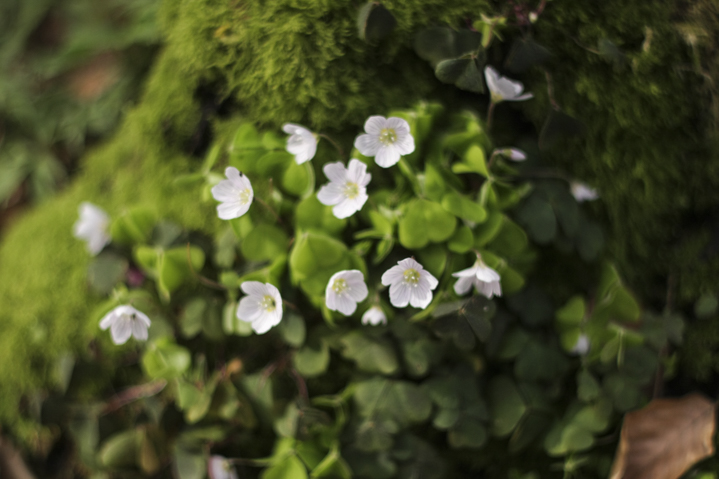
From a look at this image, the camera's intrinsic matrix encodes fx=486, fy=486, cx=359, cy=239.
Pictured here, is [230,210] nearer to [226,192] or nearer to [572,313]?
[226,192]

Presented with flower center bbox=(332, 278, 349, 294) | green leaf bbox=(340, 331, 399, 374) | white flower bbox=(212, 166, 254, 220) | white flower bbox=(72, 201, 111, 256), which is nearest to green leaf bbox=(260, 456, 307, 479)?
green leaf bbox=(340, 331, 399, 374)

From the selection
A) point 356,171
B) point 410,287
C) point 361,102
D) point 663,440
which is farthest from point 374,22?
point 663,440

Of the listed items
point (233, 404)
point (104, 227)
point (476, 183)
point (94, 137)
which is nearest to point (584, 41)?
point (476, 183)

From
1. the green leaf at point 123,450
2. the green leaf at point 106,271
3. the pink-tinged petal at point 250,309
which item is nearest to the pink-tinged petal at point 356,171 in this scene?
the pink-tinged petal at point 250,309

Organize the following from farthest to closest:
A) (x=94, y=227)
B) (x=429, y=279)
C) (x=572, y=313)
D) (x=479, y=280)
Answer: (x=94, y=227), (x=572, y=313), (x=479, y=280), (x=429, y=279)

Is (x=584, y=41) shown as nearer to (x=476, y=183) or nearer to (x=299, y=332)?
(x=476, y=183)

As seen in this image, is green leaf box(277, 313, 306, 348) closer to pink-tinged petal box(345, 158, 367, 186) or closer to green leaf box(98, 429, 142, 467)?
pink-tinged petal box(345, 158, 367, 186)
